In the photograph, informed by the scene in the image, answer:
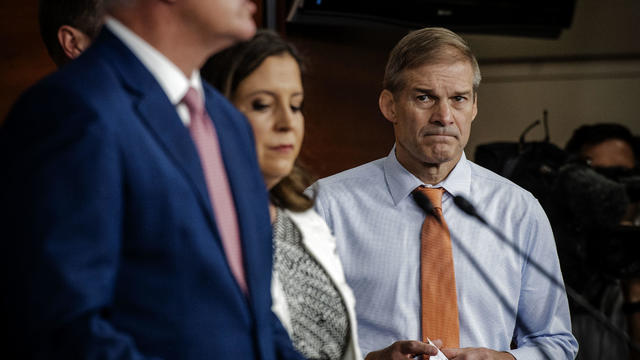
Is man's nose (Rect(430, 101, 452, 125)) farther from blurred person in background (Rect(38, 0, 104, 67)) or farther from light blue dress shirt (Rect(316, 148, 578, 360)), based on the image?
blurred person in background (Rect(38, 0, 104, 67))

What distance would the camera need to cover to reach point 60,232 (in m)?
0.48

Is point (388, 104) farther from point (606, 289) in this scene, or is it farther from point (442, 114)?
point (606, 289)

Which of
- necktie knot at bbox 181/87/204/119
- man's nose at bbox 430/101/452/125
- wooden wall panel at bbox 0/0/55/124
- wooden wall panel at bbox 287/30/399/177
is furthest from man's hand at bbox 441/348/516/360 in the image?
Answer: wooden wall panel at bbox 0/0/55/124

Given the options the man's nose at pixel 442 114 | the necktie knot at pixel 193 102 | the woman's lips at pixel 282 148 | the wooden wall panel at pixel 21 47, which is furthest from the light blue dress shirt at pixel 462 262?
the wooden wall panel at pixel 21 47

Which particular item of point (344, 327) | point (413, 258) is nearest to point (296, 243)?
point (344, 327)

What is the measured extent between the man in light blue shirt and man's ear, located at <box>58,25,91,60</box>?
47cm

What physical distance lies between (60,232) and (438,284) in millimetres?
650

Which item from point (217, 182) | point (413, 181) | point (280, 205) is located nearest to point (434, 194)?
point (413, 181)

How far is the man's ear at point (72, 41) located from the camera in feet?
2.49

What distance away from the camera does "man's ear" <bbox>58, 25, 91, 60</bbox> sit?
2.49 ft

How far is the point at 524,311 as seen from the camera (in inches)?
42.2

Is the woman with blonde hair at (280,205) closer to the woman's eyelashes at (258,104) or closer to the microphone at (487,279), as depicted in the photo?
the woman's eyelashes at (258,104)

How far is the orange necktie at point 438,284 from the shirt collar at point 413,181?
0.20ft

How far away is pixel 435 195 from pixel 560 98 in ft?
5.55
